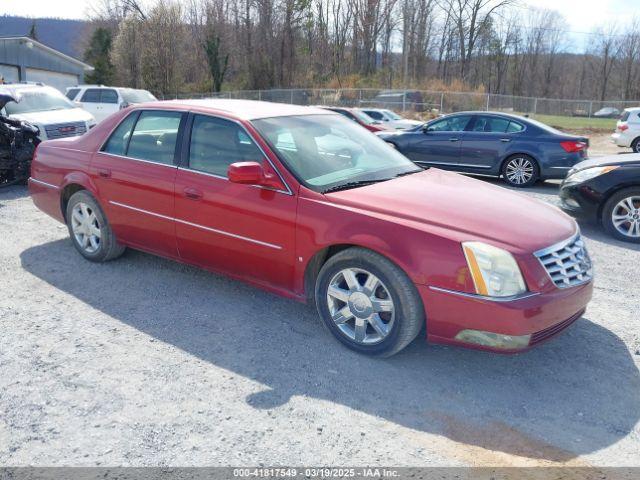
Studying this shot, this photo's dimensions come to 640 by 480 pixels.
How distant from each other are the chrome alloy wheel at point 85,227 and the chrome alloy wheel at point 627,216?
6189 mm

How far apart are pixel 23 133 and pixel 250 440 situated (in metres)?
8.88

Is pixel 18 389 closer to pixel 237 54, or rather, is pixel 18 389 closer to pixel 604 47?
pixel 237 54

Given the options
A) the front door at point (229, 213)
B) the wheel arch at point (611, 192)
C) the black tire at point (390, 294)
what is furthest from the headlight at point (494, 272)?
the wheel arch at point (611, 192)

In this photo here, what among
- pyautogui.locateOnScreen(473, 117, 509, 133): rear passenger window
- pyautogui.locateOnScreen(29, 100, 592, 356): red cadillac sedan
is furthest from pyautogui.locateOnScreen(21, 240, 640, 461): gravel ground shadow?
pyautogui.locateOnScreen(473, 117, 509, 133): rear passenger window

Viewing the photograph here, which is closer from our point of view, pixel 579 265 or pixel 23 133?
pixel 579 265

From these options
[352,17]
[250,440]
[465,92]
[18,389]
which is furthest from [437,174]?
[352,17]

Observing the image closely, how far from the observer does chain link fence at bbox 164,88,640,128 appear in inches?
1289

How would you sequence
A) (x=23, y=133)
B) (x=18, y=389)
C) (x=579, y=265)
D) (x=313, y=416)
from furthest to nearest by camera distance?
(x=23, y=133)
(x=579, y=265)
(x=18, y=389)
(x=313, y=416)

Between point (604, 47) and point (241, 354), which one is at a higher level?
point (604, 47)

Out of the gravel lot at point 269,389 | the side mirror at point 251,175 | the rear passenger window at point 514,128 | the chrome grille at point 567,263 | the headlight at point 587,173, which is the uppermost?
the rear passenger window at point 514,128

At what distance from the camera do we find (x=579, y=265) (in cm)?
371

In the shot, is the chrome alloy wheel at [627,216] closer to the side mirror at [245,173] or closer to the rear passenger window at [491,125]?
the rear passenger window at [491,125]

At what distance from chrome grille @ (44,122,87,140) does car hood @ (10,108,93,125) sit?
0.11 meters

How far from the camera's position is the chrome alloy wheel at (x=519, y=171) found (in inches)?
432
